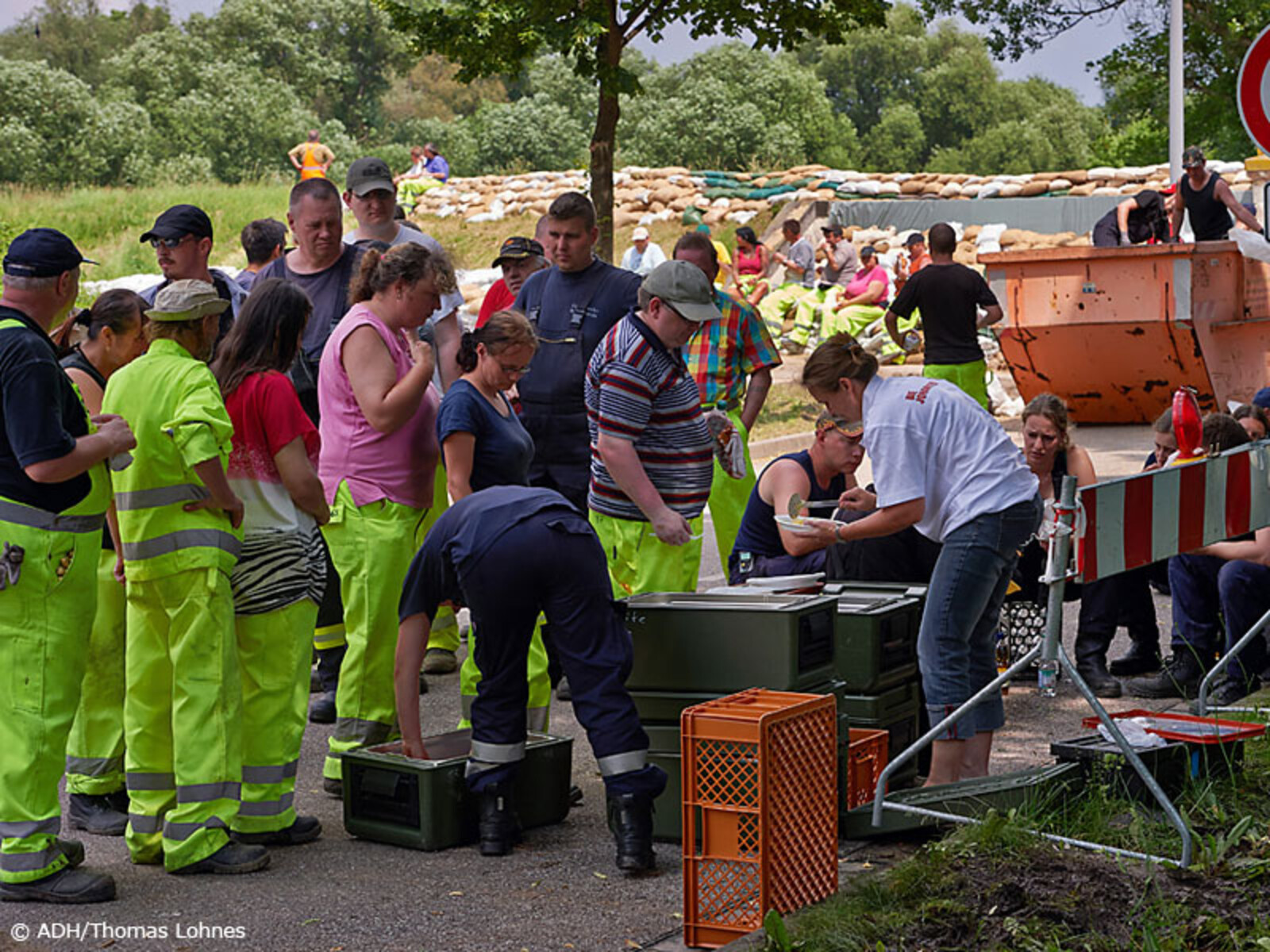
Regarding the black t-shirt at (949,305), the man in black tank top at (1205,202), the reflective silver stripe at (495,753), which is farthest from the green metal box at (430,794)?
the man in black tank top at (1205,202)

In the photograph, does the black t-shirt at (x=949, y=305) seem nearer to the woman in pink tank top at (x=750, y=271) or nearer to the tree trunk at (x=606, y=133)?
the tree trunk at (x=606, y=133)

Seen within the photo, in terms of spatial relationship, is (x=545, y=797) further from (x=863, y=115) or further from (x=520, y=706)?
(x=863, y=115)

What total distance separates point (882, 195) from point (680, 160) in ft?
100

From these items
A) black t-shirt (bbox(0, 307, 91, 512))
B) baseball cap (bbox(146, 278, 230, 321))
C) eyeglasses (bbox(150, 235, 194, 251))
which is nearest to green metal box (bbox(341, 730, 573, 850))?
black t-shirt (bbox(0, 307, 91, 512))

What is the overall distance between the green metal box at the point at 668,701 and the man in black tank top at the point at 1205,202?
11869mm

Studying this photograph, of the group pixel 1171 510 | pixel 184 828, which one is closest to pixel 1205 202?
pixel 1171 510

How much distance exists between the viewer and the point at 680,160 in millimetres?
62500

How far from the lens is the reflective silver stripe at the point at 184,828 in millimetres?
5355

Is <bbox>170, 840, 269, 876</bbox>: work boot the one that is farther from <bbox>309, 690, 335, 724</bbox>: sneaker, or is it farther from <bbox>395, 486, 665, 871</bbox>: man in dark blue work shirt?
<bbox>309, 690, 335, 724</bbox>: sneaker

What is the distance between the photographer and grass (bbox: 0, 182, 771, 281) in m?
31.2

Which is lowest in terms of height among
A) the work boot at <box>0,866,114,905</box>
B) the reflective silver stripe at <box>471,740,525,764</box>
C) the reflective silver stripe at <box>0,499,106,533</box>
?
the work boot at <box>0,866,114,905</box>

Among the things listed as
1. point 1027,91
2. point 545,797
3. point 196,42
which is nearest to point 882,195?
point 545,797

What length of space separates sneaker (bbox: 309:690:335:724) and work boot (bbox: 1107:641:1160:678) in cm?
367

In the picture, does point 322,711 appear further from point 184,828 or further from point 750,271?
point 750,271
